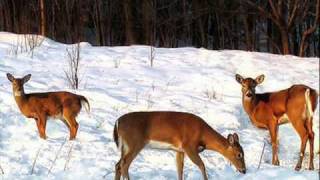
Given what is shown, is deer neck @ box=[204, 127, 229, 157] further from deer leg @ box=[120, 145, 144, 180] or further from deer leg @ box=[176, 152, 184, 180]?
deer leg @ box=[120, 145, 144, 180]

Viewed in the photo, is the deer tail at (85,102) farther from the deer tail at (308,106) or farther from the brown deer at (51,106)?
the deer tail at (308,106)

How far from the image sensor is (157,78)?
15594 mm

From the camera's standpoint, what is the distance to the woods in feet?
97.8

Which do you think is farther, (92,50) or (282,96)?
(92,50)

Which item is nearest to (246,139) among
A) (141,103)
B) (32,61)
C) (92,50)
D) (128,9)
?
(141,103)

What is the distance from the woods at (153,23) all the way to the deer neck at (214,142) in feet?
57.3

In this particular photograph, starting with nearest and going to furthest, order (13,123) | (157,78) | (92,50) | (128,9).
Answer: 1. (13,123)
2. (157,78)
3. (92,50)
4. (128,9)

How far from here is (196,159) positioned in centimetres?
917

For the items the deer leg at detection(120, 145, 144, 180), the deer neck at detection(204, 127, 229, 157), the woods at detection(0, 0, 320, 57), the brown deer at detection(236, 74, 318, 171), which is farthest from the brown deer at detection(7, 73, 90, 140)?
the woods at detection(0, 0, 320, 57)

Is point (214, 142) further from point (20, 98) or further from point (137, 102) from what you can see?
point (137, 102)

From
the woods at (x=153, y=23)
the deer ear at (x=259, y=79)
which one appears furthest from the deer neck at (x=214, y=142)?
the woods at (x=153, y=23)

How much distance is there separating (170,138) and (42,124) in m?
2.64

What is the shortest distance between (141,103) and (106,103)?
2.17 ft

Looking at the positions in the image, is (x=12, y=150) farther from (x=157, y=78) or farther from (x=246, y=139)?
(x=157, y=78)
